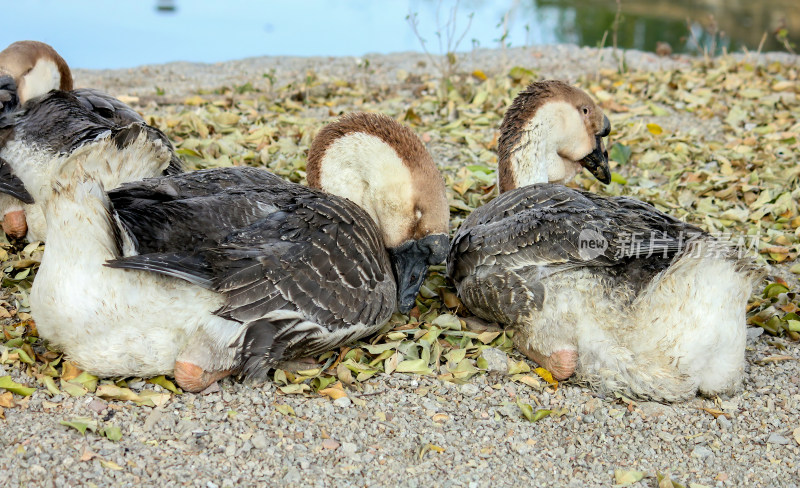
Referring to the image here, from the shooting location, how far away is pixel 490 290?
4668 millimetres

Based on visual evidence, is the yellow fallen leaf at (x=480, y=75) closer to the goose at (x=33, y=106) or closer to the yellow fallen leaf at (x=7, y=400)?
the goose at (x=33, y=106)

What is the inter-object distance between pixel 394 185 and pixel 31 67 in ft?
9.79

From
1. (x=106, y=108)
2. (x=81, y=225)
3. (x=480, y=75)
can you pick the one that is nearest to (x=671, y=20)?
(x=480, y=75)

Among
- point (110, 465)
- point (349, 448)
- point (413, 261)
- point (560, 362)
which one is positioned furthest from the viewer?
point (413, 261)

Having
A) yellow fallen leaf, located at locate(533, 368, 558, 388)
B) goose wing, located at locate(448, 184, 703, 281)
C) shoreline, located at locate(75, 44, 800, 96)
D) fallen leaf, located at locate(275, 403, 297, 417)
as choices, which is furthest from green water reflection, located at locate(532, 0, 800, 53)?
fallen leaf, located at locate(275, 403, 297, 417)

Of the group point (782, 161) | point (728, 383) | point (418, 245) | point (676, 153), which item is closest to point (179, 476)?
point (418, 245)

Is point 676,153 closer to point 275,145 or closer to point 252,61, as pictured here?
point 275,145

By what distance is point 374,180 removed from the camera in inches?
190

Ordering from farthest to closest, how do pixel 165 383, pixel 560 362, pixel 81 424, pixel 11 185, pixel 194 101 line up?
pixel 194 101, pixel 11 185, pixel 560 362, pixel 165 383, pixel 81 424

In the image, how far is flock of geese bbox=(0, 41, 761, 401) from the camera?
12.3 ft

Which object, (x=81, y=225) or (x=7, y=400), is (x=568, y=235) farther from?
(x=7, y=400)

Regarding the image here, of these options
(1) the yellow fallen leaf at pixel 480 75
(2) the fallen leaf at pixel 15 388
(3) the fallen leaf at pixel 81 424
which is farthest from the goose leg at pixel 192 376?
(1) the yellow fallen leaf at pixel 480 75

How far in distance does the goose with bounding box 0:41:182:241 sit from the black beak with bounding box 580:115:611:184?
10.4ft

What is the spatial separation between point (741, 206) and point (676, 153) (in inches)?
41.2
